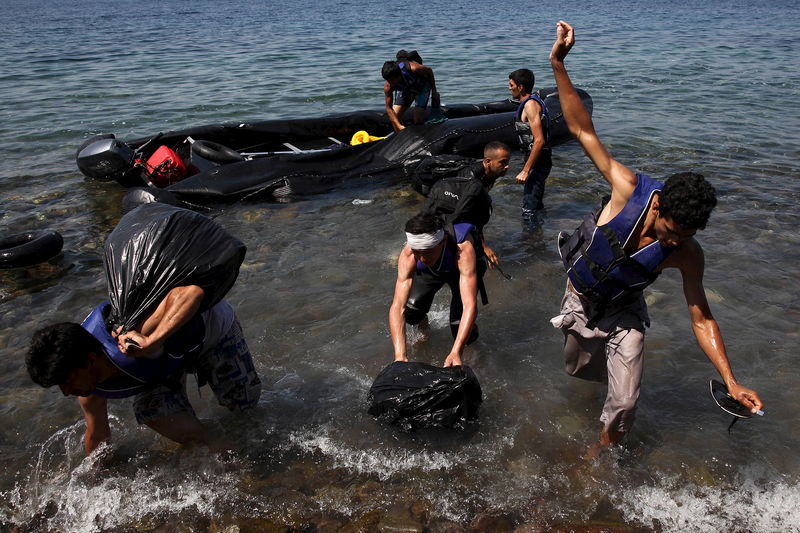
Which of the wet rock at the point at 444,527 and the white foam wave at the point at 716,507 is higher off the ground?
the wet rock at the point at 444,527

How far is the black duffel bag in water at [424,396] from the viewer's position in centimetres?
425

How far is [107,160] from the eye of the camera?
9.79 m

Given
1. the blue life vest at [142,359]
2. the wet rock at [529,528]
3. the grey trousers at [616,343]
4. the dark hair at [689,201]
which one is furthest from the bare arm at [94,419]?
the dark hair at [689,201]

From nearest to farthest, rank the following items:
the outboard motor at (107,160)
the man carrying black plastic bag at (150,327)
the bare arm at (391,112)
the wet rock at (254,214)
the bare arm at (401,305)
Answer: the man carrying black plastic bag at (150,327) → the bare arm at (401,305) → the wet rock at (254,214) → the outboard motor at (107,160) → the bare arm at (391,112)

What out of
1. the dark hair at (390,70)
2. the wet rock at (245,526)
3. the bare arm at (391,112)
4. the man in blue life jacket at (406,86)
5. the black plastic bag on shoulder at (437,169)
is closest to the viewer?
the wet rock at (245,526)

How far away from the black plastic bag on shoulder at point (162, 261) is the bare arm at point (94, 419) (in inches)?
23.6

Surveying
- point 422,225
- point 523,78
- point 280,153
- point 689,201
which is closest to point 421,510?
point 422,225

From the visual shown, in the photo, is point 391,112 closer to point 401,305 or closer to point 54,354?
point 401,305

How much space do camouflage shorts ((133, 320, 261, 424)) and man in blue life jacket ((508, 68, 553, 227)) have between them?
14.4 feet

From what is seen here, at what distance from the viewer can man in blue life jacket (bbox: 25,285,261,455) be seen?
328 centimetres

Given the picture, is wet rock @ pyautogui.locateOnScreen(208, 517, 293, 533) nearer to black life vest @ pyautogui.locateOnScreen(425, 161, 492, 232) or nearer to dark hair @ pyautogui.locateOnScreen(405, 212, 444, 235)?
dark hair @ pyautogui.locateOnScreen(405, 212, 444, 235)

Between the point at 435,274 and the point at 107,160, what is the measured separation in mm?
Result: 6873

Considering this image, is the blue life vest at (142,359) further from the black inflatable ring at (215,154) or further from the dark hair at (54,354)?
the black inflatable ring at (215,154)

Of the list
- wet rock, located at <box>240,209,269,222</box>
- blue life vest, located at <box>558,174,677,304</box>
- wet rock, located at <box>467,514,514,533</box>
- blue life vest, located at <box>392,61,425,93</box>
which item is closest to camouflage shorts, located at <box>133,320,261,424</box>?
wet rock, located at <box>467,514,514,533</box>
